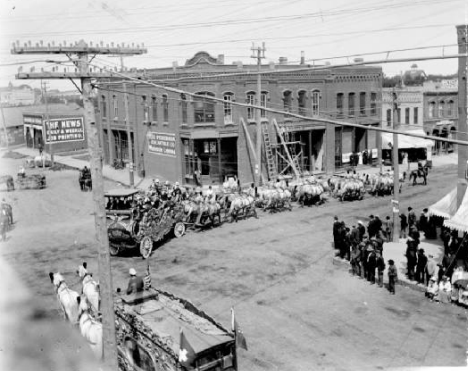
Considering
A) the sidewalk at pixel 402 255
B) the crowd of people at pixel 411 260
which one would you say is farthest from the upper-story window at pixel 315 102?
the crowd of people at pixel 411 260

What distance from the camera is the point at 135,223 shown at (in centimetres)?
2023

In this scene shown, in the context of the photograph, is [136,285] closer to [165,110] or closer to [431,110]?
[165,110]

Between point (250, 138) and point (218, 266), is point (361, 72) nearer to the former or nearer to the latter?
point (250, 138)

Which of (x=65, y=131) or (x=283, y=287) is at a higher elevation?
(x=65, y=131)

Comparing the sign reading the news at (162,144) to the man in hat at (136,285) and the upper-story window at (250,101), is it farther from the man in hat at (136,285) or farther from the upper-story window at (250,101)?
the man in hat at (136,285)

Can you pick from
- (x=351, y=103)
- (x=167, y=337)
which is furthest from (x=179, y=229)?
(x=351, y=103)

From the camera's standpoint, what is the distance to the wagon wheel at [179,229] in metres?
23.2

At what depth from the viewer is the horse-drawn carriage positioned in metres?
20.0

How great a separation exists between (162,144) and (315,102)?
12.0 meters

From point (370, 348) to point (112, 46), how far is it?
908 centimetres

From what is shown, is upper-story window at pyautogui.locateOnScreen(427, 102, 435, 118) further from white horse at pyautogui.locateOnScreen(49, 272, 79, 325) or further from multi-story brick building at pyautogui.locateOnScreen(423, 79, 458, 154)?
white horse at pyautogui.locateOnScreen(49, 272, 79, 325)

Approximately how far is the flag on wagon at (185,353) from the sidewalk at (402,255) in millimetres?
9513

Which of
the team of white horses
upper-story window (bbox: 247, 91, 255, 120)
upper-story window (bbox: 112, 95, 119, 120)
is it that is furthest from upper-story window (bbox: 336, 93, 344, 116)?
the team of white horses

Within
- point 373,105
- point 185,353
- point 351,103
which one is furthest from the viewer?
point 373,105
